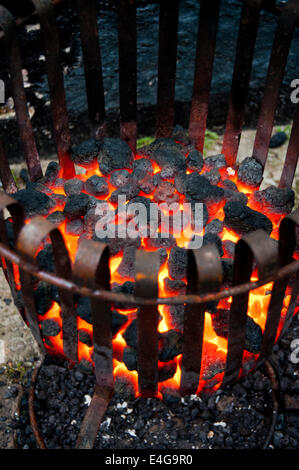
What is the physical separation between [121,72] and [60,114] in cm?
38

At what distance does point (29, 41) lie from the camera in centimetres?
301

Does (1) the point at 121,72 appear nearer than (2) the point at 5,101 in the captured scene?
Yes

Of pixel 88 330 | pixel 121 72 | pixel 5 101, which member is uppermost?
pixel 121 72

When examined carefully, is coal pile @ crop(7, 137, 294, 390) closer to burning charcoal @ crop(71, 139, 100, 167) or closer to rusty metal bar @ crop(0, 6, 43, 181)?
burning charcoal @ crop(71, 139, 100, 167)

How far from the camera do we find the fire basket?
144 centimetres

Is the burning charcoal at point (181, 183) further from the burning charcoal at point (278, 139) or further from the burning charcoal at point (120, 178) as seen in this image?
the burning charcoal at point (278, 139)

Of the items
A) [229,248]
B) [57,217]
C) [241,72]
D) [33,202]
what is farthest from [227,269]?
[241,72]

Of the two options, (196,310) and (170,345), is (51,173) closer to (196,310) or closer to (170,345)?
(170,345)

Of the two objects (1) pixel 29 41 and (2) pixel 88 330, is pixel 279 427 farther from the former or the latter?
(1) pixel 29 41

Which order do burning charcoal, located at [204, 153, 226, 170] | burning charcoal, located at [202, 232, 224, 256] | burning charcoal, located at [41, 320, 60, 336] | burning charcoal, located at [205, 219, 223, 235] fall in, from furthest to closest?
burning charcoal, located at [204, 153, 226, 170]
burning charcoal, located at [205, 219, 223, 235]
burning charcoal, located at [202, 232, 224, 256]
burning charcoal, located at [41, 320, 60, 336]

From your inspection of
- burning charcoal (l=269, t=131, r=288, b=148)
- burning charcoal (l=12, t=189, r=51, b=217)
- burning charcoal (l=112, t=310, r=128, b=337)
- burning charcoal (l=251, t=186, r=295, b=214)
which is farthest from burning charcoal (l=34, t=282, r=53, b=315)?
burning charcoal (l=269, t=131, r=288, b=148)

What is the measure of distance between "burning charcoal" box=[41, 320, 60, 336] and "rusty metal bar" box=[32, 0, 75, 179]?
92cm

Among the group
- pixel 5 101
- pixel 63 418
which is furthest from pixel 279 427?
pixel 5 101
